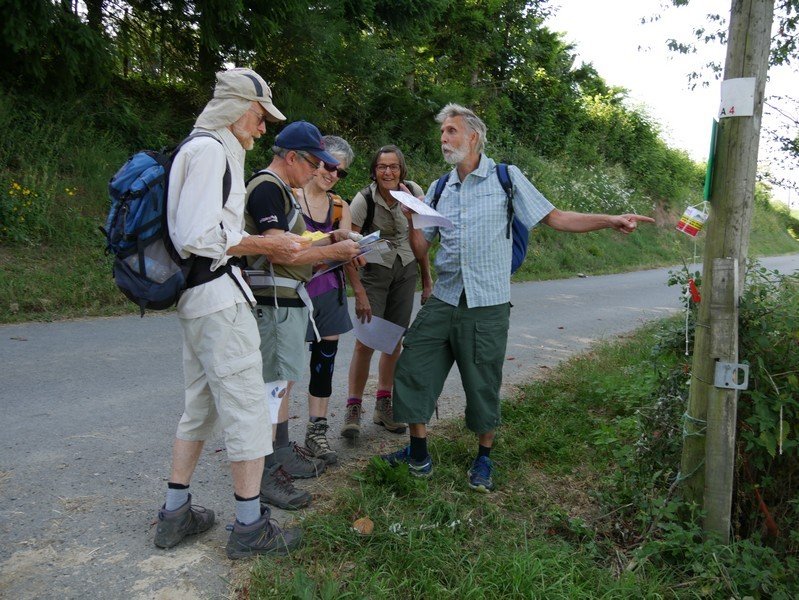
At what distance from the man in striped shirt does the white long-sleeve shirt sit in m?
1.39

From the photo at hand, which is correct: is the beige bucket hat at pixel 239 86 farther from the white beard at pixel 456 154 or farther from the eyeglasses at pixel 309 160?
the white beard at pixel 456 154

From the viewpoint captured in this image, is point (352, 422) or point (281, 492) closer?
point (281, 492)

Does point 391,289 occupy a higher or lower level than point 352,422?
higher

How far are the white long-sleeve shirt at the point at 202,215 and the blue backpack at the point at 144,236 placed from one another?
50mm

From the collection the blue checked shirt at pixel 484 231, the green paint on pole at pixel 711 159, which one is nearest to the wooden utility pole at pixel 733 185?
the green paint on pole at pixel 711 159

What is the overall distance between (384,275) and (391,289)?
0.15 metres

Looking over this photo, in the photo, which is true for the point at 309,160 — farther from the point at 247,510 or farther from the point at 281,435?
the point at 247,510

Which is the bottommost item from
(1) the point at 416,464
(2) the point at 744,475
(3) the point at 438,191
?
(1) the point at 416,464

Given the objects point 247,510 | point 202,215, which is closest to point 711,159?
point 202,215

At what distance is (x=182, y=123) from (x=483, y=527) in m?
11.5

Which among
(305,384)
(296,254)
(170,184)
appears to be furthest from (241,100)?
(305,384)

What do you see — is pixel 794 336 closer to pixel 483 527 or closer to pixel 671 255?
pixel 483 527

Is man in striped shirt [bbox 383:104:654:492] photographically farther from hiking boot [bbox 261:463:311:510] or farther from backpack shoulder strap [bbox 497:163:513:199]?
hiking boot [bbox 261:463:311:510]

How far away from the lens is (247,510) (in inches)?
122
